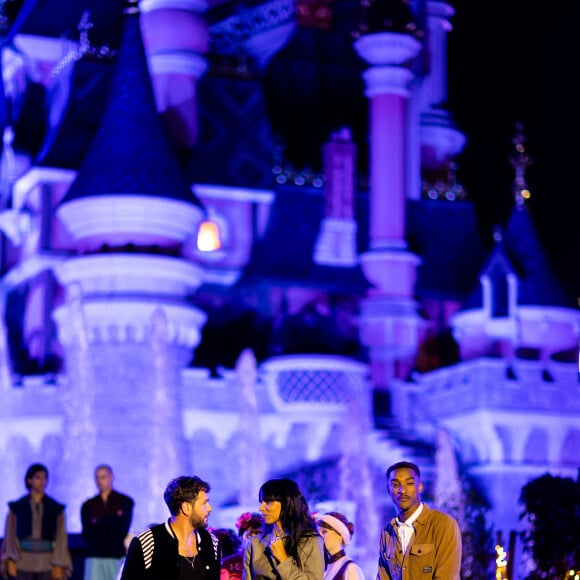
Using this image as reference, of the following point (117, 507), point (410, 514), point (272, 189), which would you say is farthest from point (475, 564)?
point (272, 189)

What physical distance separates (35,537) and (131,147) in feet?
53.2

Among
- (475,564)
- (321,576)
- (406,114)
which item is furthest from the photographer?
(406,114)

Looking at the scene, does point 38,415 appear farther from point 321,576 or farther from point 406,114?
point 321,576

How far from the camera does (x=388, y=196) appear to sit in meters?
32.7

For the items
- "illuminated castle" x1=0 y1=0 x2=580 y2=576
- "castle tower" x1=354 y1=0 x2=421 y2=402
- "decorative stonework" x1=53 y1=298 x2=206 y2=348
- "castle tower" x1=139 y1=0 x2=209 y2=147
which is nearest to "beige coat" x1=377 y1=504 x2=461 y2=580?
"illuminated castle" x1=0 y1=0 x2=580 y2=576

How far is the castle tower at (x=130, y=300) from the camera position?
26.4 metres

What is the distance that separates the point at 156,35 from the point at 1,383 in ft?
25.6

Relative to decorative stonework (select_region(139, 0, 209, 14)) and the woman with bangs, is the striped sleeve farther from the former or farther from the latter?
decorative stonework (select_region(139, 0, 209, 14))

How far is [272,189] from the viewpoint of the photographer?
32.9 metres

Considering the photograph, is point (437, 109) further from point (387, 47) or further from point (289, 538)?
point (289, 538)

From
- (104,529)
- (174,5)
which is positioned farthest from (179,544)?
(174,5)

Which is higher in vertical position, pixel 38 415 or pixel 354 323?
pixel 354 323

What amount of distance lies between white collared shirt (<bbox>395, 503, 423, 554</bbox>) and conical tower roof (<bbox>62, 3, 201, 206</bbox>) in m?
19.3

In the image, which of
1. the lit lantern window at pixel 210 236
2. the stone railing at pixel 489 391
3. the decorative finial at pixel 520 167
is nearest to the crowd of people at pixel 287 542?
the stone railing at pixel 489 391
